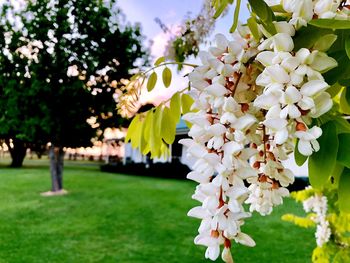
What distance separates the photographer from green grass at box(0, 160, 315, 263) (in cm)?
446

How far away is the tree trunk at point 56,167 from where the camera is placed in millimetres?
9188

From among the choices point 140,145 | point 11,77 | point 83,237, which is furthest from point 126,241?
point 11,77

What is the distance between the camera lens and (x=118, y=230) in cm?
557

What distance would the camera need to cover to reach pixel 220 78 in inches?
17.9

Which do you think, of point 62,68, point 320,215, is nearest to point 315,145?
point 320,215

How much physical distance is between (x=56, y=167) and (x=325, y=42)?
9.42 m

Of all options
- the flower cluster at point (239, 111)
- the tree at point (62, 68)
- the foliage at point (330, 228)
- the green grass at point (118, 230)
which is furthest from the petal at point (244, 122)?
the tree at point (62, 68)

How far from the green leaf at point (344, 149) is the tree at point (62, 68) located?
8.40 metres

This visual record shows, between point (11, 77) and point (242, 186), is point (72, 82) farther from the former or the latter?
point (242, 186)

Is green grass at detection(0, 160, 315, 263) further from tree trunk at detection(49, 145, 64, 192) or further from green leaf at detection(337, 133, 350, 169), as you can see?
green leaf at detection(337, 133, 350, 169)

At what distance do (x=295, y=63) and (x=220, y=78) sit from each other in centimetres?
8

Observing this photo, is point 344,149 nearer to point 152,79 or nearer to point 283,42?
point 283,42

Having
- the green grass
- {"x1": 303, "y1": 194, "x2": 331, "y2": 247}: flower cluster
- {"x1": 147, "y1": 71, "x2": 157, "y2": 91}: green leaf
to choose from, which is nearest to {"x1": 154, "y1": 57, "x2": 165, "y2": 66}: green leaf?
{"x1": 147, "y1": 71, "x2": 157, "y2": 91}: green leaf

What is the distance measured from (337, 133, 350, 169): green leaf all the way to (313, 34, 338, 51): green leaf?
0.31 feet
